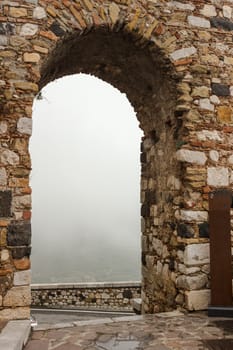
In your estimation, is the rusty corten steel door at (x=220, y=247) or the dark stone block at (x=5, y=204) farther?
the rusty corten steel door at (x=220, y=247)

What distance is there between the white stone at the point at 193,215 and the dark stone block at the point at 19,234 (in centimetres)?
182

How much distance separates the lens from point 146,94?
564cm

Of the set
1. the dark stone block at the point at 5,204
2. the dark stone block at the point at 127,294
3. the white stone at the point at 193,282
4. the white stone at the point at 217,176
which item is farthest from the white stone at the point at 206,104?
the dark stone block at the point at 127,294

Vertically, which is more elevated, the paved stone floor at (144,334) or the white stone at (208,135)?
the white stone at (208,135)

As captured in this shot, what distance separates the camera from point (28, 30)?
14.3ft

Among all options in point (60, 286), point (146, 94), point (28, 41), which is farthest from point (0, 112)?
point (60, 286)

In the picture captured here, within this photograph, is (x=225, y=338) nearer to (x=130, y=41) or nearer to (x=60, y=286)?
(x=130, y=41)

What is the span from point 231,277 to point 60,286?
258 inches

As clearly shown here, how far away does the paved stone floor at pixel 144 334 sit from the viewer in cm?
340

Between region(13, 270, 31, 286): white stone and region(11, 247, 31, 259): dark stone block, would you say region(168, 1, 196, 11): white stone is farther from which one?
region(13, 270, 31, 286): white stone

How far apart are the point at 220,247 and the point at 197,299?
2.14ft

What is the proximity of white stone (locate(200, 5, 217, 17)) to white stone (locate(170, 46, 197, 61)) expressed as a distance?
1.69ft

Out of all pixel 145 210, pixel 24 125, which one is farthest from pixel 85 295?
pixel 24 125

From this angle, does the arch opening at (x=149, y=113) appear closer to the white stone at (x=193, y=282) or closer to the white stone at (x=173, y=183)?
the white stone at (x=173, y=183)
